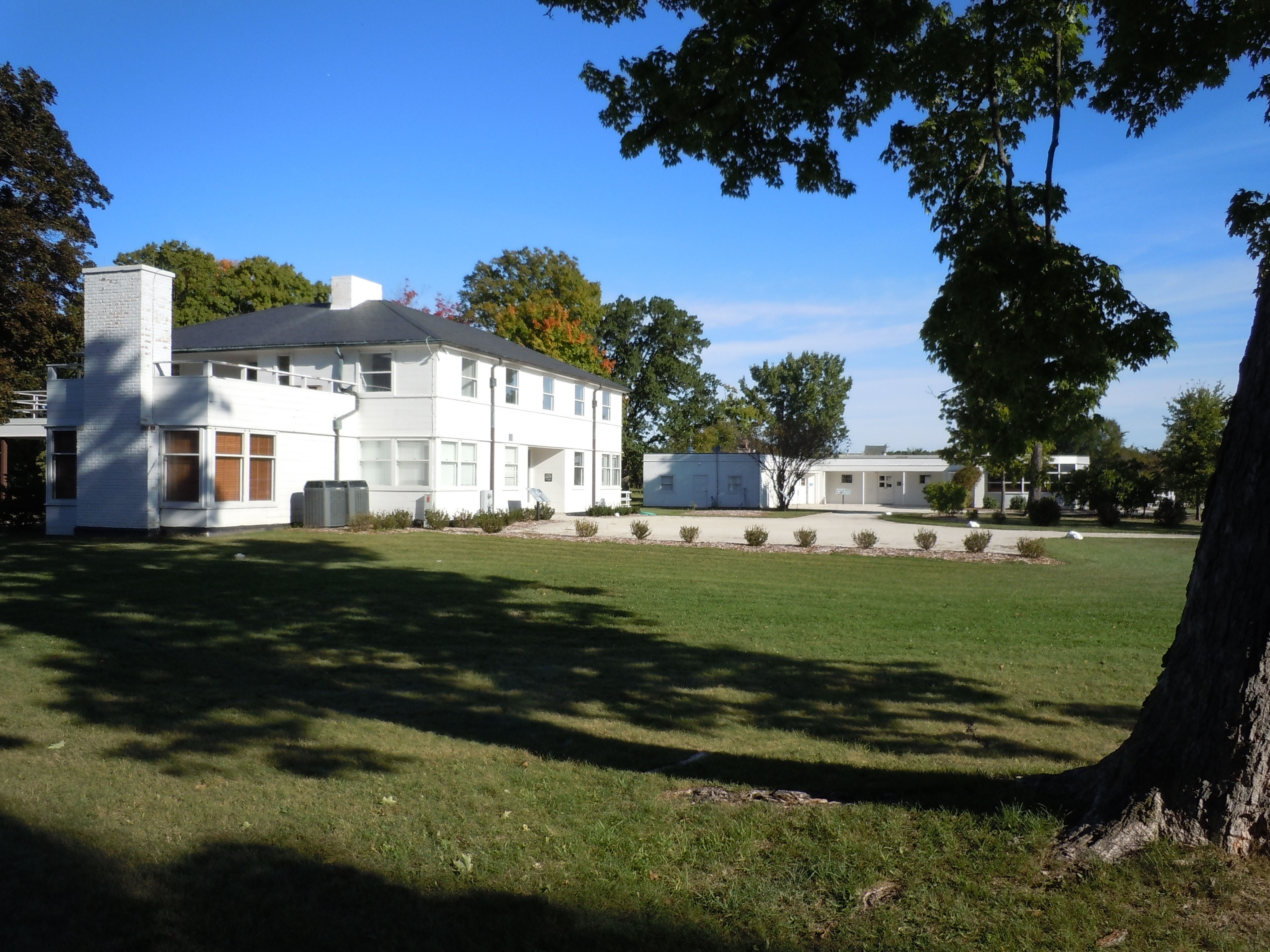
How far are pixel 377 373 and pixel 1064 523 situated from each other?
28.2m

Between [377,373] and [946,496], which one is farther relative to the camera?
[946,496]

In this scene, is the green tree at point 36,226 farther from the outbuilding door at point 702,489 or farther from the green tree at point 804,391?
the green tree at point 804,391

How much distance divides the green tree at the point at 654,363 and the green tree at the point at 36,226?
31462mm

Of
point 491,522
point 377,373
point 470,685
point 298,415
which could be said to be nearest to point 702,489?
point 377,373

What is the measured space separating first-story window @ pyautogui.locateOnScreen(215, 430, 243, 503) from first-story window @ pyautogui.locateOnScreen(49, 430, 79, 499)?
4044 millimetres

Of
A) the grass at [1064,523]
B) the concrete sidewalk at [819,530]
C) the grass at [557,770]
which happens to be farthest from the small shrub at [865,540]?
the grass at [1064,523]

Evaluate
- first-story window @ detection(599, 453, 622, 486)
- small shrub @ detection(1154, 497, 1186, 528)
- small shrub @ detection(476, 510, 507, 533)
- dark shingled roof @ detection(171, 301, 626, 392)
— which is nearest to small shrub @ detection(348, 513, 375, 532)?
small shrub @ detection(476, 510, 507, 533)

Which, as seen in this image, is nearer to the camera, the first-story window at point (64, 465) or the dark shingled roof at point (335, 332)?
the first-story window at point (64, 465)

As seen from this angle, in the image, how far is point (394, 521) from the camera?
83.6 feet

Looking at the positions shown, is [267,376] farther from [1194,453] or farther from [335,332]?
[1194,453]

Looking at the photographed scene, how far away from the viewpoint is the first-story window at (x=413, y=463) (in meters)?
28.2

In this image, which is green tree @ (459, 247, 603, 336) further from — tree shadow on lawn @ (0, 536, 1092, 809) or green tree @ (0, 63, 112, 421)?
tree shadow on lawn @ (0, 536, 1092, 809)

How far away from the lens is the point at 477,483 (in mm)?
30453

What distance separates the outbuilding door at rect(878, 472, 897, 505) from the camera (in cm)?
6362
